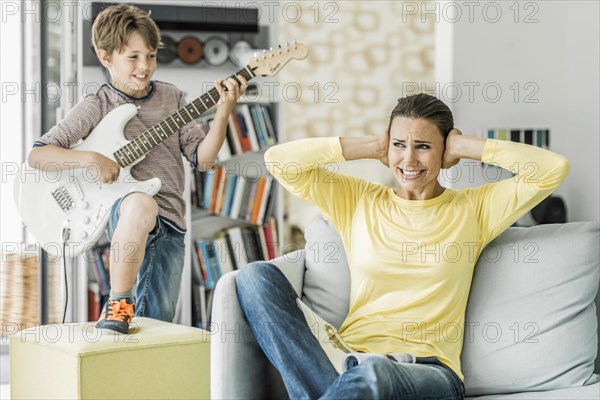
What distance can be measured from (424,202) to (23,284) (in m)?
2.27

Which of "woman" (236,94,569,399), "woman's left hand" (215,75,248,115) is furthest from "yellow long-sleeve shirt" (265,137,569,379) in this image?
"woman's left hand" (215,75,248,115)

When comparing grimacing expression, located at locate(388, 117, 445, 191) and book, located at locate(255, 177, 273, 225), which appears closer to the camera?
grimacing expression, located at locate(388, 117, 445, 191)

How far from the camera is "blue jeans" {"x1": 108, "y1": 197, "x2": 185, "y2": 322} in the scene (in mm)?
2641

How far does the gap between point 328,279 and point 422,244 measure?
276 millimetres

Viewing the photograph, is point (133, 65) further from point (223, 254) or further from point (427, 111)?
point (223, 254)

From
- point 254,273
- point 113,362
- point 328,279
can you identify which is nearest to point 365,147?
point 328,279

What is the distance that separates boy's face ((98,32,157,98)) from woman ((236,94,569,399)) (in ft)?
2.05

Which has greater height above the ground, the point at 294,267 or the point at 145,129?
the point at 145,129

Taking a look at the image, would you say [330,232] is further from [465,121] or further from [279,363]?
[465,121]

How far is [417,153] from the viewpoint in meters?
2.17

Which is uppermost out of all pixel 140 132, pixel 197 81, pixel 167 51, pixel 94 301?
pixel 167 51

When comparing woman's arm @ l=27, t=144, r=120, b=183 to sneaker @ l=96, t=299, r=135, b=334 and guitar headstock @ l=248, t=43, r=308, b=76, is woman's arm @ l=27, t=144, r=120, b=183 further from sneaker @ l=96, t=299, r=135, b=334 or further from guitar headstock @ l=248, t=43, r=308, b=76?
guitar headstock @ l=248, t=43, r=308, b=76

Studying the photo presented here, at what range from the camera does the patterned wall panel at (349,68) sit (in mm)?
4711

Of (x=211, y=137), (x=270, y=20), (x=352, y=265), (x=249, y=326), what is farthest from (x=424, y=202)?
(x=270, y=20)
